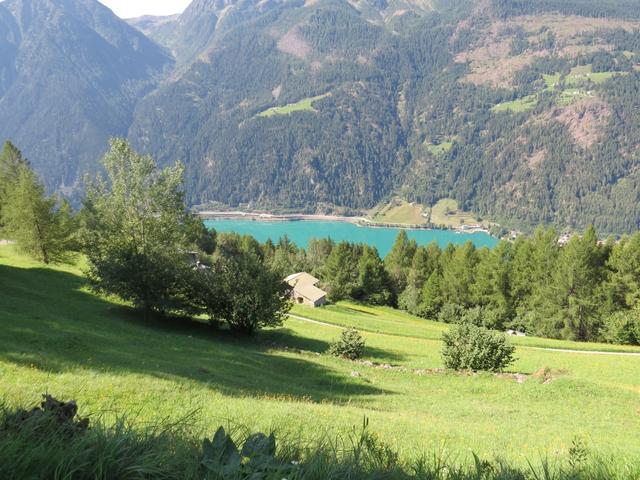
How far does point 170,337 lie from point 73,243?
26.5m

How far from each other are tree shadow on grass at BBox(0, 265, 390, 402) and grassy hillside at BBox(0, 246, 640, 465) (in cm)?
9

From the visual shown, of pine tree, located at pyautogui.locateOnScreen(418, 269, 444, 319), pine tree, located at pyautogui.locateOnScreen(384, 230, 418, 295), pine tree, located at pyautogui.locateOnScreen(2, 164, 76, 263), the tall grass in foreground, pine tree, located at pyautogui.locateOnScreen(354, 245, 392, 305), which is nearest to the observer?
the tall grass in foreground

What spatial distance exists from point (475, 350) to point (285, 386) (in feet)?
38.1

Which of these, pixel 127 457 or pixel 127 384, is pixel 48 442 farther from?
pixel 127 384

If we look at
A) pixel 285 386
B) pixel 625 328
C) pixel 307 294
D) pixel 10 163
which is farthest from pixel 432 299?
pixel 10 163

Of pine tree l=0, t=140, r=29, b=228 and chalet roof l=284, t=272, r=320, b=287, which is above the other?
pine tree l=0, t=140, r=29, b=228

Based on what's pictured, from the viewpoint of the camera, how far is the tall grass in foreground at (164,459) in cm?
308

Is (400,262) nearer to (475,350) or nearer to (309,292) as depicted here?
(309,292)

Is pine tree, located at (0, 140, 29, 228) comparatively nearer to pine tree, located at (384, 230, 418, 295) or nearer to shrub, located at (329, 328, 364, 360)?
shrub, located at (329, 328, 364, 360)

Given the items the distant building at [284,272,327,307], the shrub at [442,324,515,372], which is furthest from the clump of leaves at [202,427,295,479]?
the distant building at [284,272,327,307]

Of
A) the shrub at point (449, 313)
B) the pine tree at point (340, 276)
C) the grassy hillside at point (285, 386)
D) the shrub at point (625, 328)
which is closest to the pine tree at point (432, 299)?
the shrub at point (449, 313)

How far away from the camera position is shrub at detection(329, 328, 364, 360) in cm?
2767

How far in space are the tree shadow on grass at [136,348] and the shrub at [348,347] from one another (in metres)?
3.77

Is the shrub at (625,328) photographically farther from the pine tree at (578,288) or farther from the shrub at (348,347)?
the shrub at (348,347)
